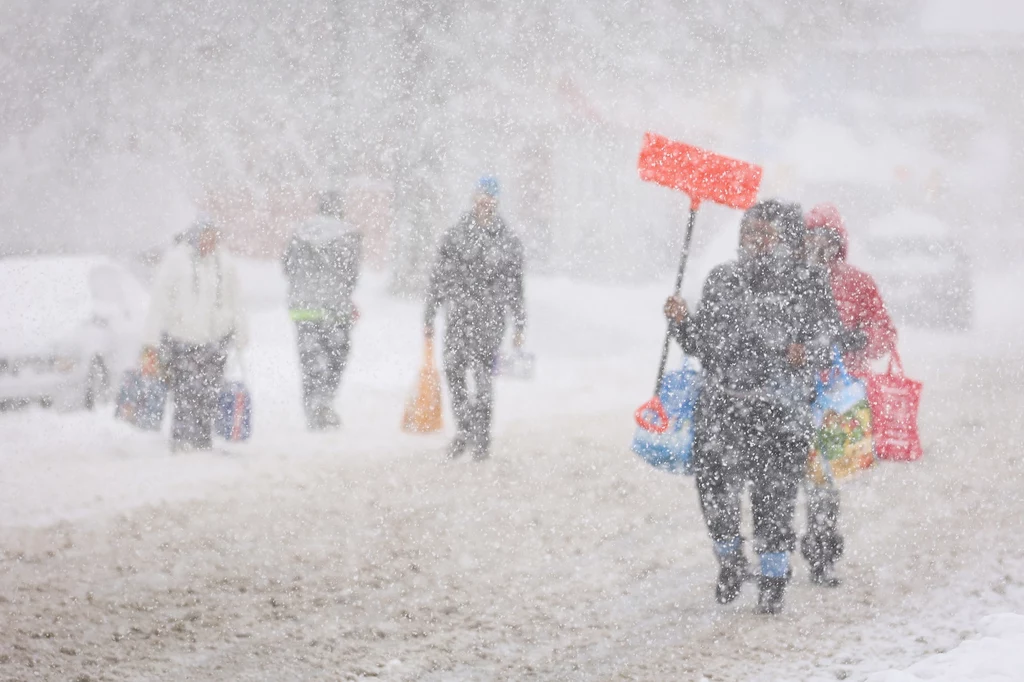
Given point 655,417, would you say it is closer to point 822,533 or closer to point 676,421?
point 676,421

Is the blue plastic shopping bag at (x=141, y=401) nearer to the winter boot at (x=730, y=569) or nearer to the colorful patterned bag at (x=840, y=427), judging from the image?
the winter boot at (x=730, y=569)

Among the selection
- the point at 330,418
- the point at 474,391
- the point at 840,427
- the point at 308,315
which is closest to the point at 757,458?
the point at 840,427

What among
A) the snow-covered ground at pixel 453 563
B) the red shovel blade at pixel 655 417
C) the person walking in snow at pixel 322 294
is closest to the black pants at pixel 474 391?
the snow-covered ground at pixel 453 563

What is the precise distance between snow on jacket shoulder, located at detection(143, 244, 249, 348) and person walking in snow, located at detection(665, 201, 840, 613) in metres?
4.25

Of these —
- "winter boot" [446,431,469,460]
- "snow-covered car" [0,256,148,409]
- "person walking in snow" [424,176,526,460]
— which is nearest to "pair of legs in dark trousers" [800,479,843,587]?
"person walking in snow" [424,176,526,460]

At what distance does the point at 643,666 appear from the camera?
13.0 feet

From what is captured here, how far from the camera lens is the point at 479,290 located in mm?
7273

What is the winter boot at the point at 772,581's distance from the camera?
4.49m

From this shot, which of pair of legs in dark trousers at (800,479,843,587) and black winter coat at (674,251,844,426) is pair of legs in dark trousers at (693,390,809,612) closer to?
black winter coat at (674,251,844,426)

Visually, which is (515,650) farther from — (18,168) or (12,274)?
(18,168)

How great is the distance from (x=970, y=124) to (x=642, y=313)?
17.9 metres

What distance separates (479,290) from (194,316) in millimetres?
1990

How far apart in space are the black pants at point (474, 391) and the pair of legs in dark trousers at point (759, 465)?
2.93 meters

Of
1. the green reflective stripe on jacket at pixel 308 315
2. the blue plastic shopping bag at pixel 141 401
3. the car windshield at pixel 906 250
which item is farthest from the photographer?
the car windshield at pixel 906 250
